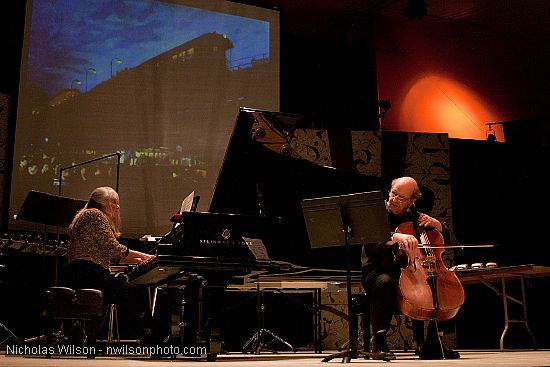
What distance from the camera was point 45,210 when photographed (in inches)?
211

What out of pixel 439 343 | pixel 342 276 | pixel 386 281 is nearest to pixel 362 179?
pixel 342 276

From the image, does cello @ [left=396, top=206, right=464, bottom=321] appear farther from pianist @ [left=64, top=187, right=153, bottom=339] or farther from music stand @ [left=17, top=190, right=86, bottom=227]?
music stand @ [left=17, top=190, right=86, bottom=227]

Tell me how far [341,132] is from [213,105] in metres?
1.58

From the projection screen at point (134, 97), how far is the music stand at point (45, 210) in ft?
3.11

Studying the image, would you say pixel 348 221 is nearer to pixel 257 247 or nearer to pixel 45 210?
pixel 257 247

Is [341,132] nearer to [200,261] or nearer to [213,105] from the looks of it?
[213,105]

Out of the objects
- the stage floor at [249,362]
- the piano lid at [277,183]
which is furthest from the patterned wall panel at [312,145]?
the stage floor at [249,362]

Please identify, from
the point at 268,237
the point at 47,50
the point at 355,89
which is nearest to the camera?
the point at 268,237

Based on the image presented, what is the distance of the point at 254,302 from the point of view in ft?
24.1

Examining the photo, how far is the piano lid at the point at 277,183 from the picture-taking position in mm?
4223

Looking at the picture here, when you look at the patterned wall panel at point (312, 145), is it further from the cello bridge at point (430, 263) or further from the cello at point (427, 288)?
the cello bridge at point (430, 263)

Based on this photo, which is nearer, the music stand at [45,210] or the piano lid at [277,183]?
the piano lid at [277,183]

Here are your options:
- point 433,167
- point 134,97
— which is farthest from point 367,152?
point 134,97

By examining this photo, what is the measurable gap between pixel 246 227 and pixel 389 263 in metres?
0.97
